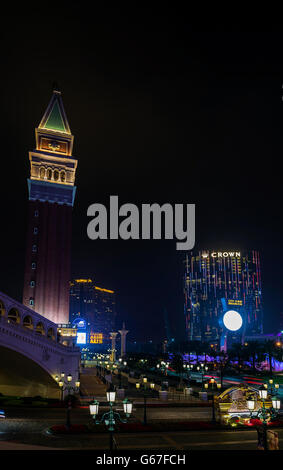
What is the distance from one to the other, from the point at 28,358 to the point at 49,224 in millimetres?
33079

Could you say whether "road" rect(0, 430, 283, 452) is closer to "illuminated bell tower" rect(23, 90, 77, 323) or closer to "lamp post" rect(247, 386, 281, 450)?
"lamp post" rect(247, 386, 281, 450)

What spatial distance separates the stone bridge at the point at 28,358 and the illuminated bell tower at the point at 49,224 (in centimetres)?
1536

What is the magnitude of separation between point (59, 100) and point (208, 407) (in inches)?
2433

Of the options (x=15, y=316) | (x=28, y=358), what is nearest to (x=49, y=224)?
(x=15, y=316)

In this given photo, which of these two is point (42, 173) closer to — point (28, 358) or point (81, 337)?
point (28, 358)

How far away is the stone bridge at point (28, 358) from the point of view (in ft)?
107

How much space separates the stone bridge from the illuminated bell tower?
15.4 meters

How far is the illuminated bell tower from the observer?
61156 millimetres

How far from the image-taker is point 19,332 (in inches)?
1302

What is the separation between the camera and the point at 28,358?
34.7m

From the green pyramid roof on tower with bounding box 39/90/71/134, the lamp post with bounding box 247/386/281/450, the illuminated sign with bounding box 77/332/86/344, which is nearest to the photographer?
the lamp post with bounding box 247/386/281/450

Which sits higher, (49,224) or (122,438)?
(49,224)

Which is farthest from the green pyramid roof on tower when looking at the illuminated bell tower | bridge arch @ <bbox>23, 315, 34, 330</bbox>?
bridge arch @ <bbox>23, 315, 34, 330</bbox>

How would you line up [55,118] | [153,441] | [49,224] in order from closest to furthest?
[153,441], [49,224], [55,118]
